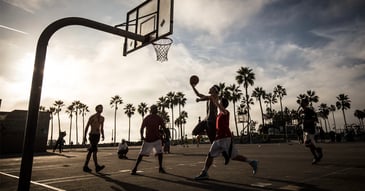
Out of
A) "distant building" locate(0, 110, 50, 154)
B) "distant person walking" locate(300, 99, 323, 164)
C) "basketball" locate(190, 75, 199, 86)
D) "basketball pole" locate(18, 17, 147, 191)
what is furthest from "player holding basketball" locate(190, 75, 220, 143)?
"distant building" locate(0, 110, 50, 154)

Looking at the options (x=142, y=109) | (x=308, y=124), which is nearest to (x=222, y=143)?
(x=308, y=124)

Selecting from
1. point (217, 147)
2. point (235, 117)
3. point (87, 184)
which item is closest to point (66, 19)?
point (87, 184)

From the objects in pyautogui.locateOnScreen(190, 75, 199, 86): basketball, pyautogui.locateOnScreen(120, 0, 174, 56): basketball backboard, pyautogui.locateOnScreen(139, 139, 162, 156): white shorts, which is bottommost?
pyautogui.locateOnScreen(139, 139, 162, 156): white shorts

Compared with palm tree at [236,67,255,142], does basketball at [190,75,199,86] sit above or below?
below

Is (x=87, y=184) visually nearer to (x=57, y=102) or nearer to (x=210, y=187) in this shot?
(x=210, y=187)

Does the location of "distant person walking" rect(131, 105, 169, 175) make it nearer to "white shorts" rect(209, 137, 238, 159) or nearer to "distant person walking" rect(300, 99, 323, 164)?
"white shorts" rect(209, 137, 238, 159)

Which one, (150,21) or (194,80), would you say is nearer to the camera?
(194,80)

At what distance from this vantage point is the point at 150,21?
9.25 metres

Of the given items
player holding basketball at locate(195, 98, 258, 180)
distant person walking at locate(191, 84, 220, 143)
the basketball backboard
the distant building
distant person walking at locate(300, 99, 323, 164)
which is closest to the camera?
player holding basketball at locate(195, 98, 258, 180)

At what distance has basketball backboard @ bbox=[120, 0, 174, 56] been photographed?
8758mm

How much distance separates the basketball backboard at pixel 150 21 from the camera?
876 centimetres

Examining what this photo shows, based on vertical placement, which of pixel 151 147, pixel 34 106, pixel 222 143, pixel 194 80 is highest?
pixel 194 80

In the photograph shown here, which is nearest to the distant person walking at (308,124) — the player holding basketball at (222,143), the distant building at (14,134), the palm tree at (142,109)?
the player holding basketball at (222,143)

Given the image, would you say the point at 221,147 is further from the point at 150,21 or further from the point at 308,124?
the point at 150,21
